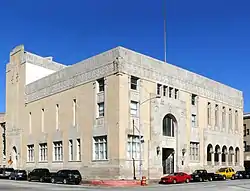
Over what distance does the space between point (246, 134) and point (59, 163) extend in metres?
50.6

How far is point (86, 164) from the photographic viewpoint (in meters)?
53.2

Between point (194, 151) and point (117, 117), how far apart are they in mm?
18733

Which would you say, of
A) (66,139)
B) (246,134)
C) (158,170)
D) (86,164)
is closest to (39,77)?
(66,139)

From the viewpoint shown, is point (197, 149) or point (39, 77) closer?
point (197, 149)

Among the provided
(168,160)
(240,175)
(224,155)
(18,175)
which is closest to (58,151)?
(18,175)

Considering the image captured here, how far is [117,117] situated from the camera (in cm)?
4919

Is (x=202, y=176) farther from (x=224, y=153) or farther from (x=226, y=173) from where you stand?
(x=224, y=153)

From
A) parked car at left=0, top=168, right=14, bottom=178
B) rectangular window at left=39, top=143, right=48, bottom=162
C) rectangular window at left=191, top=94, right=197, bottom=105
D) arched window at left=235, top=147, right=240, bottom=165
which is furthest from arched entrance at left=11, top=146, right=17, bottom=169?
arched window at left=235, top=147, right=240, bottom=165

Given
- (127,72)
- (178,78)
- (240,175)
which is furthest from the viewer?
(240,175)

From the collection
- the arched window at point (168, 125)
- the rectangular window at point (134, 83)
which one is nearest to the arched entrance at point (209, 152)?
the arched window at point (168, 125)

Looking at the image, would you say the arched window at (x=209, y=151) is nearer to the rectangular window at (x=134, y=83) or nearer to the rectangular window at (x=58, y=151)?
the rectangular window at (x=134, y=83)

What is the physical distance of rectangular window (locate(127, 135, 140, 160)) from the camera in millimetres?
50594

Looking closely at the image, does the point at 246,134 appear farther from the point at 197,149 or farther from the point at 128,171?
the point at 128,171

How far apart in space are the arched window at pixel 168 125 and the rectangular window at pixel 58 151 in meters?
14.5
